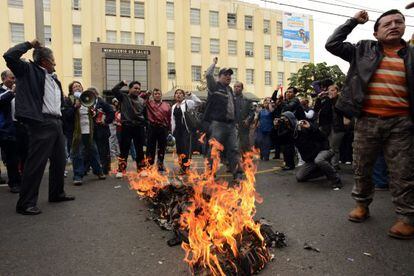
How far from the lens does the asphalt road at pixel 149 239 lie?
3.02m

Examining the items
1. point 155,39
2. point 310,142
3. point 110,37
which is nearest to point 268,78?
point 155,39

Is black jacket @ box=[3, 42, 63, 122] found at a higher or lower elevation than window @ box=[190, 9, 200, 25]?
lower

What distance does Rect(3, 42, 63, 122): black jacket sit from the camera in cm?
468

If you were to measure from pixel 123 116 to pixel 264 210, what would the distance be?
12.6ft

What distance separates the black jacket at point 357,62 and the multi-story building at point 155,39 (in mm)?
31286

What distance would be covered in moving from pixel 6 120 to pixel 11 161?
0.73 m

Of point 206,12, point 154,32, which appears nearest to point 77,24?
point 154,32

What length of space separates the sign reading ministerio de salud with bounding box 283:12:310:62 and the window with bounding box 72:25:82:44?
65.8 ft

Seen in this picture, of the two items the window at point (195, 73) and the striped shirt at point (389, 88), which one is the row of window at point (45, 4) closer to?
the window at point (195, 73)

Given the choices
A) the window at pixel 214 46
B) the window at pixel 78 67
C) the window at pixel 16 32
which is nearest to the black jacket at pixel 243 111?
the window at pixel 78 67

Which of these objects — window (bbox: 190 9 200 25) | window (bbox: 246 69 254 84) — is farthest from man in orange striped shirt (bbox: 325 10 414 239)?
window (bbox: 246 69 254 84)

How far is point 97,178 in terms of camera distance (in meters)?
7.50

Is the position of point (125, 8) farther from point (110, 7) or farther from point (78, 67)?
point (78, 67)

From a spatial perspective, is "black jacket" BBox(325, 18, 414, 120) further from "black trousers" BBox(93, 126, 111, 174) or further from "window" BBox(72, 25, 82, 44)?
"window" BBox(72, 25, 82, 44)
